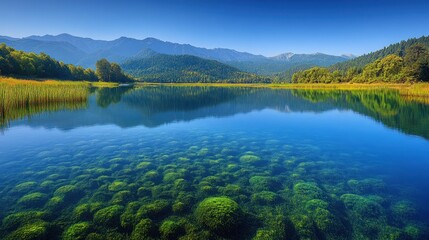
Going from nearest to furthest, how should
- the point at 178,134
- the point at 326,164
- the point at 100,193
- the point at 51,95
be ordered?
the point at 100,193 → the point at 326,164 → the point at 178,134 → the point at 51,95

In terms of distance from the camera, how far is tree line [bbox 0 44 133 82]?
232ft

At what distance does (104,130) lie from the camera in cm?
2277

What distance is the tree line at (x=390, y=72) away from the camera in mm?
79544

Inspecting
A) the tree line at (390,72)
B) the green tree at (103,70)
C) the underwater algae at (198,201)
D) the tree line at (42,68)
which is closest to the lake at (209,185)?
the underwater algae at (198,201)

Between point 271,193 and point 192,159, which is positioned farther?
point 192,159

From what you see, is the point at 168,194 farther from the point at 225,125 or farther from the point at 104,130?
the point at 225,125

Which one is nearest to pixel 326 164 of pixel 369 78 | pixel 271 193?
pixel 271 193

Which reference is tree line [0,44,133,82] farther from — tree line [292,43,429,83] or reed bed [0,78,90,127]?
tree line [292,43,429,83]

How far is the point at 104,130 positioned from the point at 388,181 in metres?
21.7

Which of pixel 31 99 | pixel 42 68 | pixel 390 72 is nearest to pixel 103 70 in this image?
pixel 42 68

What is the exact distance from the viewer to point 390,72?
10888 centimetres

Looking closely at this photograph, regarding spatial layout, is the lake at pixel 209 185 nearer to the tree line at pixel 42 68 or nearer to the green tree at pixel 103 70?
the tree line at pixel 42 68

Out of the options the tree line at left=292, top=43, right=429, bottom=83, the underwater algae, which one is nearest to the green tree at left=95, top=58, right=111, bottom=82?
the tree line at left=292, top=43, right=429, bottom=83

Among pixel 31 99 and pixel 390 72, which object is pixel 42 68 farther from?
pixel 390 72
